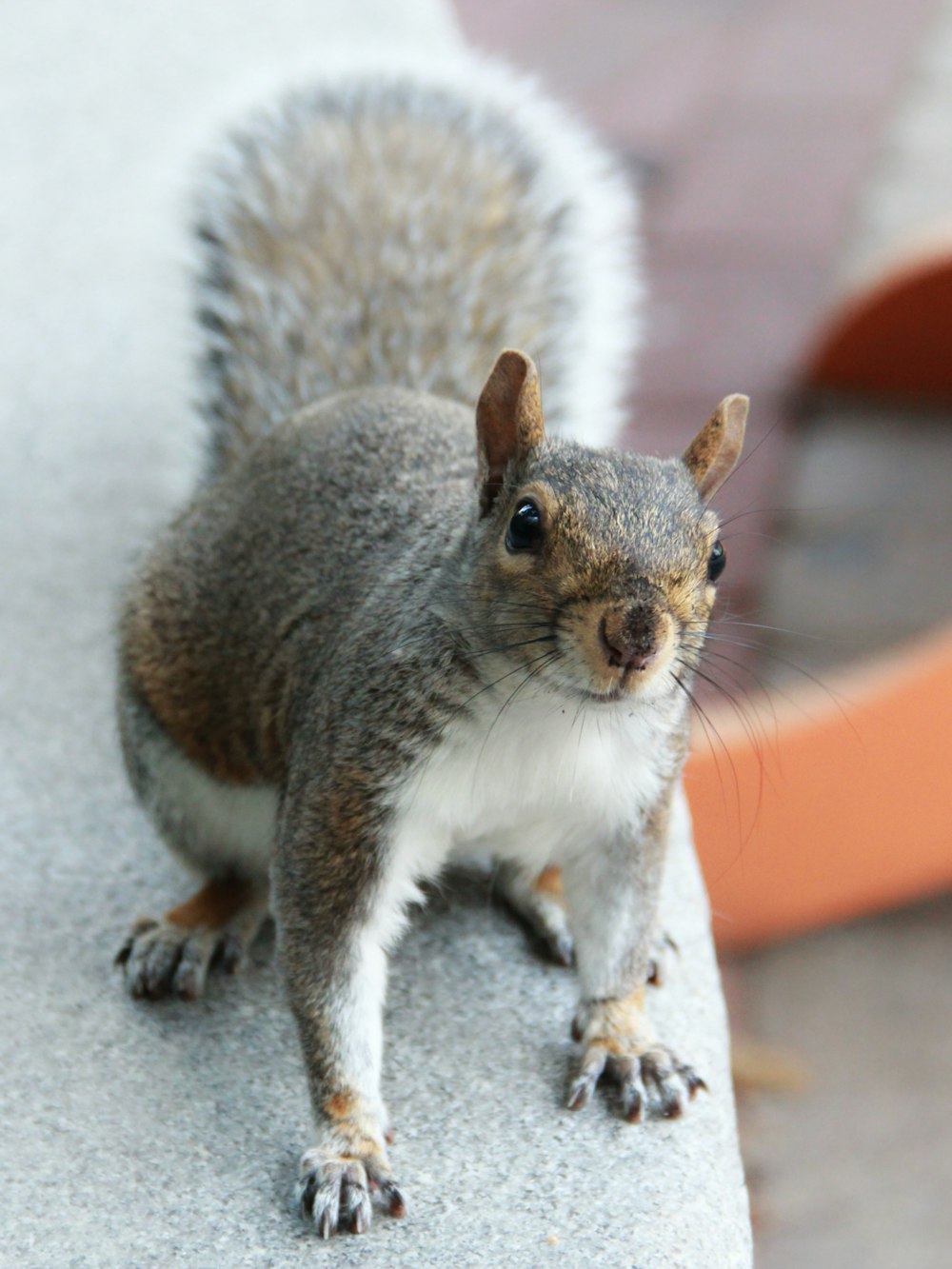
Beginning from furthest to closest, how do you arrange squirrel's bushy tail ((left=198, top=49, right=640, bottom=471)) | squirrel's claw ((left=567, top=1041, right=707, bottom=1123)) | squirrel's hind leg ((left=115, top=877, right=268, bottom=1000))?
squirrel's bushy tail ((left=198, top=49, right=640, bottom=471)) → squirrel's hind leg ((left=115, top=877, right=268, bottom=1000)) → squirrel's claw ((left=567, top=1041, right=707, bottom=1123))

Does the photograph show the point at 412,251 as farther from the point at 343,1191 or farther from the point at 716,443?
the point at 343,1191

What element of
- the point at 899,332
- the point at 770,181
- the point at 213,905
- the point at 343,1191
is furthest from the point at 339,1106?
the point at 770,181

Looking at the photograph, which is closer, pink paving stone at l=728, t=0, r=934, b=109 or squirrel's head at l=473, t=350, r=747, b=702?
squirrel's head at l=473, t=350, r=747, b=702

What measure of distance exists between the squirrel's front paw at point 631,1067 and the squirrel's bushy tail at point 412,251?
0.72 metres

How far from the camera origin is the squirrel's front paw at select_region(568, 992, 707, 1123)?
4.60ft

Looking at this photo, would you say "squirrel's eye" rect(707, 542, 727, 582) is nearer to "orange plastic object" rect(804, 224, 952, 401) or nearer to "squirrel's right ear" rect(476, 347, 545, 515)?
"squirrel's right ear" rect(476, 347, 545, 515)

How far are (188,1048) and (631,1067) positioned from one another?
381mm

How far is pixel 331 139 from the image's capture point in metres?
2.14

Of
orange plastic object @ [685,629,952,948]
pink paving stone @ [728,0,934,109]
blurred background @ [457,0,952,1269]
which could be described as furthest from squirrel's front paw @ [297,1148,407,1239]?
pink paving stone @ [728,0,934,109]

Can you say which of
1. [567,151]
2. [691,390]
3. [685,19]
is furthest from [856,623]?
[685,19]

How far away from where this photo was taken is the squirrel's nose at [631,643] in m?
1.09

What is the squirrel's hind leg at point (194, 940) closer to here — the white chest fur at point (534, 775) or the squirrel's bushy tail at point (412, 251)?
the white chest fur at point (534, 775)

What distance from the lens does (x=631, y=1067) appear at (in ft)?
4.61

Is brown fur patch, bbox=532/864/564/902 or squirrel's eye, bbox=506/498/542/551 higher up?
squirrel's eye, bbox=506/498/542/551
